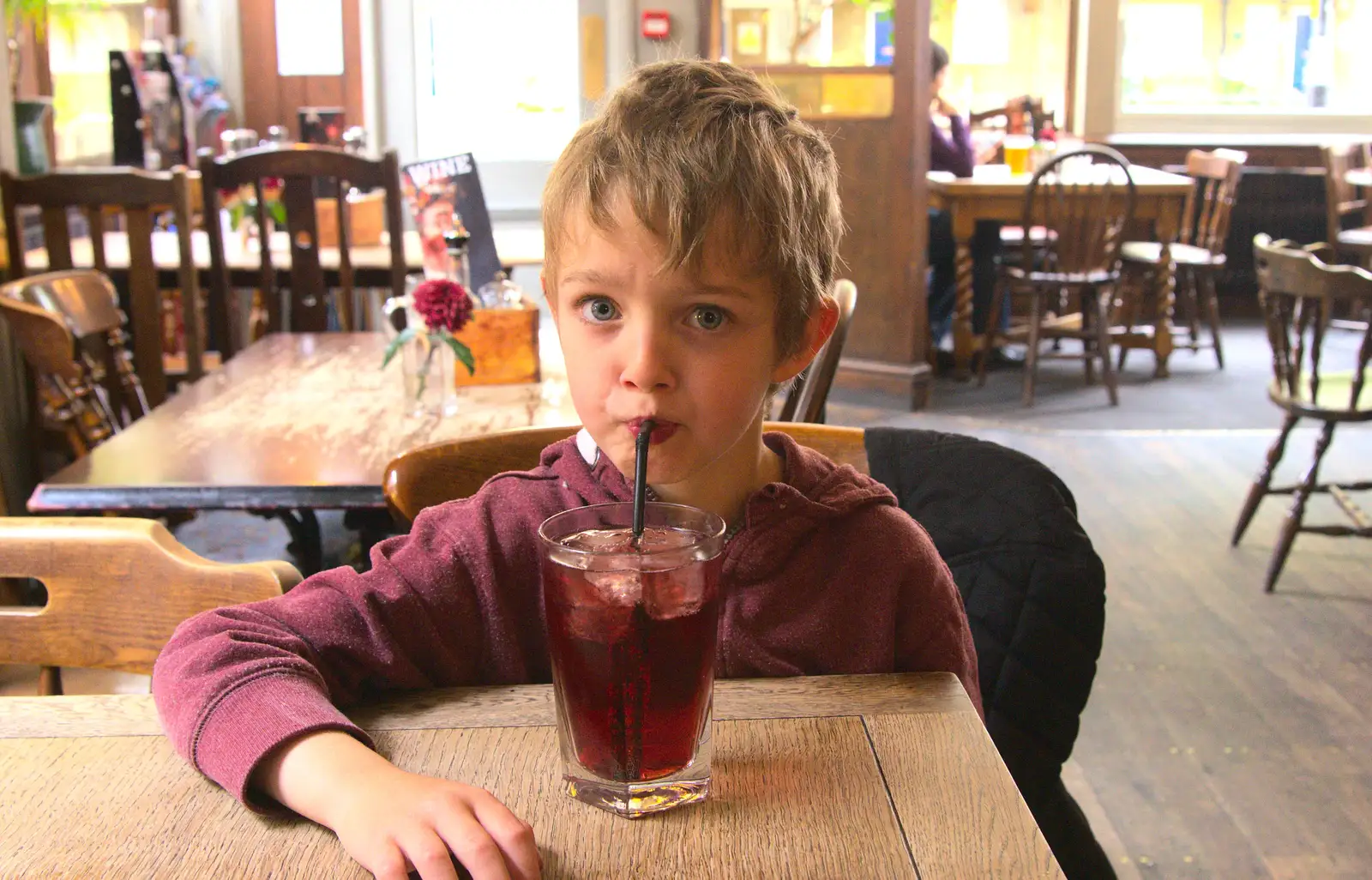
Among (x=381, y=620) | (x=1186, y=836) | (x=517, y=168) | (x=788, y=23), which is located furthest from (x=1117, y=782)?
(x=517, y=168)

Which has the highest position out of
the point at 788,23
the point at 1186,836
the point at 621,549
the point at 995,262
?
the point at 788,23

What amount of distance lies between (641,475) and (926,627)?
320 millimetres

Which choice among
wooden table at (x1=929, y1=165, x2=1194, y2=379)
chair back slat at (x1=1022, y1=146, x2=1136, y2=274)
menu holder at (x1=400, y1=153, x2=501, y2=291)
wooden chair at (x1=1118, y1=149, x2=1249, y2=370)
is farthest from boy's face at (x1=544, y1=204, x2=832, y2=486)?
wooden chair at (x1=1118, y1=149, x2=1249, y2=370)

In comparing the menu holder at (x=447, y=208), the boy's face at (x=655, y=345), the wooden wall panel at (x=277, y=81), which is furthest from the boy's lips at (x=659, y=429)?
the wooden wall panel at (x=277, y=81)

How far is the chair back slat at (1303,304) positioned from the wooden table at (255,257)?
5.88ft

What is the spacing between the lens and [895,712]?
2.48 feet

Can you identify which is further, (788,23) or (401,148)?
(401,148)

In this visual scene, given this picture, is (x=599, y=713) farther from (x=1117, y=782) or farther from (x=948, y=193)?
(x=948, y=193)

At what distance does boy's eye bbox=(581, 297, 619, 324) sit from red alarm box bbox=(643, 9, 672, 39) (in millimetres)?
5900

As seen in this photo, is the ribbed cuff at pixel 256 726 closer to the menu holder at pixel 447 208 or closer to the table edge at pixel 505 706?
the table edge at pixel 505 706

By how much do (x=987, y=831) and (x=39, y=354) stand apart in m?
1.94

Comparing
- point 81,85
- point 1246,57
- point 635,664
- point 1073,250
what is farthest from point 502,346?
point 1246,57

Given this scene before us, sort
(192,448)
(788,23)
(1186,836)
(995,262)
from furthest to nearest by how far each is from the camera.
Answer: (995,262) → (788,23) → (1186,836) → (192,448)

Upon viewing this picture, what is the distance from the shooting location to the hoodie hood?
903 mm
